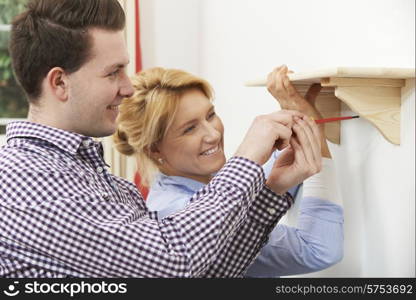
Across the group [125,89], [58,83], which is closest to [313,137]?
[125,89]

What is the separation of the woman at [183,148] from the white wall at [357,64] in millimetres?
100

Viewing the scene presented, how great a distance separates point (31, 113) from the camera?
3.58ft

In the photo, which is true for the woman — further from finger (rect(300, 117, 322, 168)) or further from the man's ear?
the man's ear

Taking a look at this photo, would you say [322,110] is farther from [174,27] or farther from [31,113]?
[174,27]

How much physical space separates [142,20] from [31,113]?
1454mm

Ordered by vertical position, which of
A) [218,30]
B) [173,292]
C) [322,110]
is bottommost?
[173,292]

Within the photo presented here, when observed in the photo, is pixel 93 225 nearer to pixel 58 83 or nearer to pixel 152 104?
pixel 58 83

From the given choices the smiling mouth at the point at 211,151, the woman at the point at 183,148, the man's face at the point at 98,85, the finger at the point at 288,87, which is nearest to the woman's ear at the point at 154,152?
the woman at the point at 183,148

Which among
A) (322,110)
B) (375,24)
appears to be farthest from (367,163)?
(375,24)

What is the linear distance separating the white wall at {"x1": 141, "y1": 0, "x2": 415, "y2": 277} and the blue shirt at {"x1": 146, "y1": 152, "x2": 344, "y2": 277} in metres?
0.07

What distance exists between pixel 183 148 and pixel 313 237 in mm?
359

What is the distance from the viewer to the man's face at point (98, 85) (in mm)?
1056

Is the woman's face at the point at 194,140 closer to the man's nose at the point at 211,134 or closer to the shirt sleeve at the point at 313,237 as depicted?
the man's nose at the point at 211,134

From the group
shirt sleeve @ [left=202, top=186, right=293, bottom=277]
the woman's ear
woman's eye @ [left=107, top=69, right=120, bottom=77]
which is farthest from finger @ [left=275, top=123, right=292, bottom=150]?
the woman's ear
